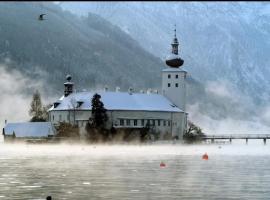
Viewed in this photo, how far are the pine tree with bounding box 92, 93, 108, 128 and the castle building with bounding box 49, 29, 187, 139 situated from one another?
494 cm

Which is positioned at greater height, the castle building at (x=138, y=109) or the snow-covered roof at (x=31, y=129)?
the castle building at (x=138, y=109)

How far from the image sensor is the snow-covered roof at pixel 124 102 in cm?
17712

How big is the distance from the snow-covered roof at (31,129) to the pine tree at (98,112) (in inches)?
377

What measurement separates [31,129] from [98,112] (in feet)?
48.1

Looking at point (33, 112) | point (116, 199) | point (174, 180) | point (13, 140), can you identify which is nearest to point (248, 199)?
point (116, 199)

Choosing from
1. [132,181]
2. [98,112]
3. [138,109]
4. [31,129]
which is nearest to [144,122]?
[138,109]

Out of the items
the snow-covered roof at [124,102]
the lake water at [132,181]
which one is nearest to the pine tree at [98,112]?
the snow-covered roof at [124,102]

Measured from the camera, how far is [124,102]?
179 metres

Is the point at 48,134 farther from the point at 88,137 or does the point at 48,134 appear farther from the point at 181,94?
the point at 181,94

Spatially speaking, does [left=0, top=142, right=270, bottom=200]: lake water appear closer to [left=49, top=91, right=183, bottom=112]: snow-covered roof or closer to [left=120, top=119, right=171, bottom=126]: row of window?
[left=120, top=119, right=171, bottom=126]: row of window

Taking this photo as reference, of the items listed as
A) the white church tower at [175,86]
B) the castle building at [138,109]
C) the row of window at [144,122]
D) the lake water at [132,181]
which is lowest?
the lake water at [132,181]

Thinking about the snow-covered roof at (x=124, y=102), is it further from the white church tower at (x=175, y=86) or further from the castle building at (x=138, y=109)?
the white church tower at (x=175, y=86)

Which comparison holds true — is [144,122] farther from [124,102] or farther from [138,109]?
[124,102]

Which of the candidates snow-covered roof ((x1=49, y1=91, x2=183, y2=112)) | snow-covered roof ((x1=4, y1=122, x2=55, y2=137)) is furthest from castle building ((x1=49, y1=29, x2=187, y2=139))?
snow-covered roof ((x1=4, y1=122, x2=55, y2=137))
